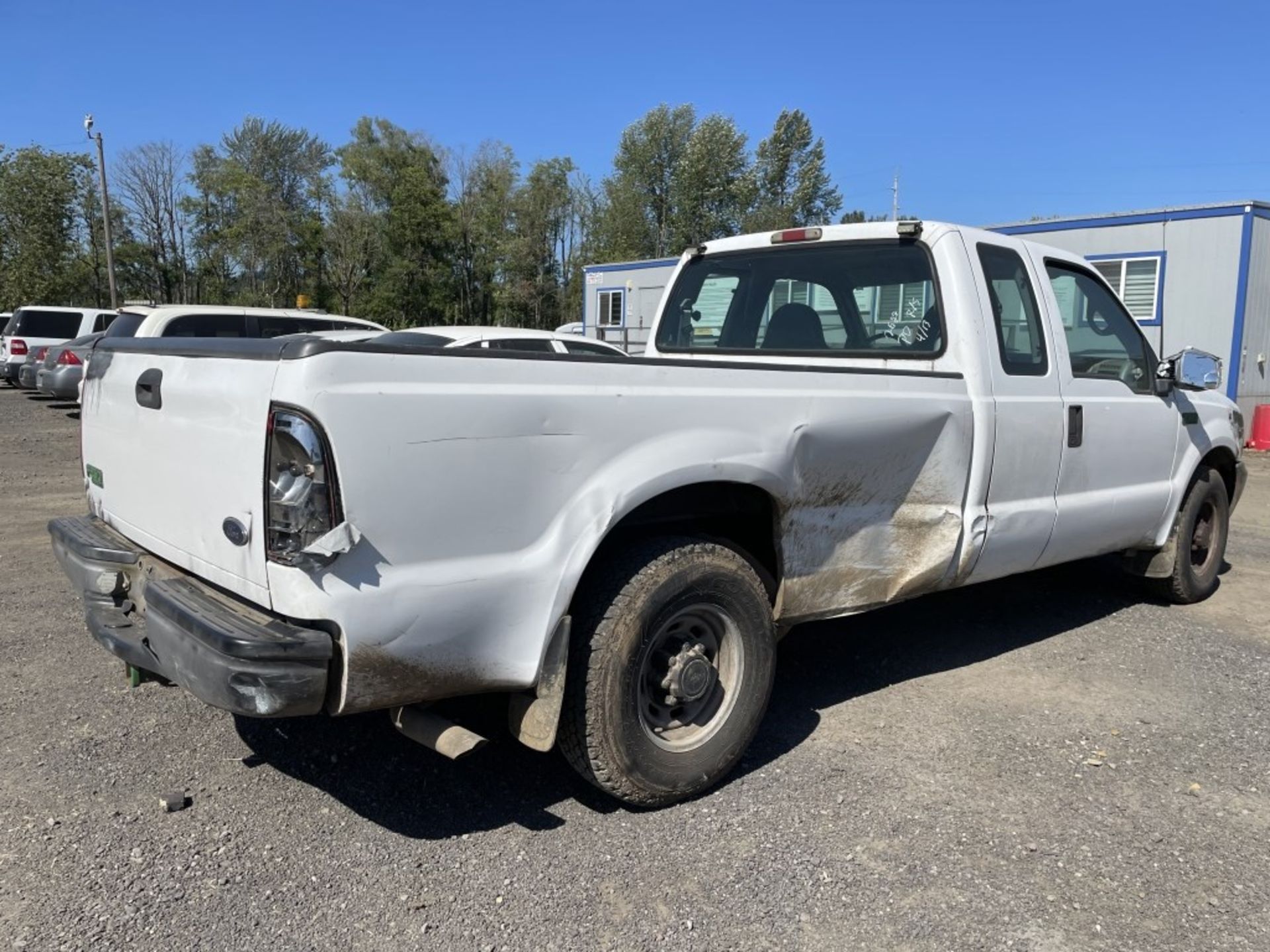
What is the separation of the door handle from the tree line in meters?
45.3

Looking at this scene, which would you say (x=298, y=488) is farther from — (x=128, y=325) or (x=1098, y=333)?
(x=128, y=325)

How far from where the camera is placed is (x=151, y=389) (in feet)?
9.71

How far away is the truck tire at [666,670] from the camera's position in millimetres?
2887

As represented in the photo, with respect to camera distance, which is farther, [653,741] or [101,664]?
[101,664]

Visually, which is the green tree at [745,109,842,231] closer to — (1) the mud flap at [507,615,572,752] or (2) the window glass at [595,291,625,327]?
(2) the window glass at [595,291,625,327]

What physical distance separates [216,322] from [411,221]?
39.8 m

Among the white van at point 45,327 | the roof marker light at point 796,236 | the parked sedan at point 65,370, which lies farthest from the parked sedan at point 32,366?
the roof marker light at point 796,236

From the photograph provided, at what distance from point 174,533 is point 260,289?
4849 centimetres

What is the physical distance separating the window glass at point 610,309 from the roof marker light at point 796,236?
826 inches

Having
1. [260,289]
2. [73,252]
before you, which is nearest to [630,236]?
[260,289]

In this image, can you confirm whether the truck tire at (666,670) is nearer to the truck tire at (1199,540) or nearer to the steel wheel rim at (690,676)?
the steel wheel rim at (690,676)

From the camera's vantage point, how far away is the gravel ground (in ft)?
8.43

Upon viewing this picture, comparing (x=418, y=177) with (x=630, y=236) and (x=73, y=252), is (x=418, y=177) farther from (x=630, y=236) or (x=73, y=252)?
(x=73, y=252)

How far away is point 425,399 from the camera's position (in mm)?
2439
